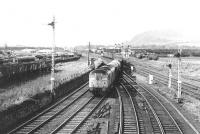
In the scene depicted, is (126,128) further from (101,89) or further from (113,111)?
(101,89)

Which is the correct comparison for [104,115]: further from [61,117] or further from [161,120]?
[161,120]

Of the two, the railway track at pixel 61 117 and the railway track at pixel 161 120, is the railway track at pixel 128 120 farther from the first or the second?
the railway track at pixel 61 117

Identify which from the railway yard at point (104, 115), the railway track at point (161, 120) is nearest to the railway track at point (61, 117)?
the railway yard at point (104, 115)

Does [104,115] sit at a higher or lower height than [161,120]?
higher

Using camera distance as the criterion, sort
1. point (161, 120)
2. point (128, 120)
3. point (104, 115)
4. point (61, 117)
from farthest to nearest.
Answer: point (104, 115) < point (61, 117) < point (161, 120) < point (128, 120)

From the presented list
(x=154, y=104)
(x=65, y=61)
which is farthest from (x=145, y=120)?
(x=65, y=61)

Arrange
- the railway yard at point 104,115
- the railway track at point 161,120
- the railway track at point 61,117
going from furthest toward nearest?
the railway track at point 161,120 → the railway yard at point 104,115 → the railway track at point 61,117

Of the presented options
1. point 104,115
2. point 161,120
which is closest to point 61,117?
point 104,115

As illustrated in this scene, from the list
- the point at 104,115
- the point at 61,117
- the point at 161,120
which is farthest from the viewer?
the point at 104,115
